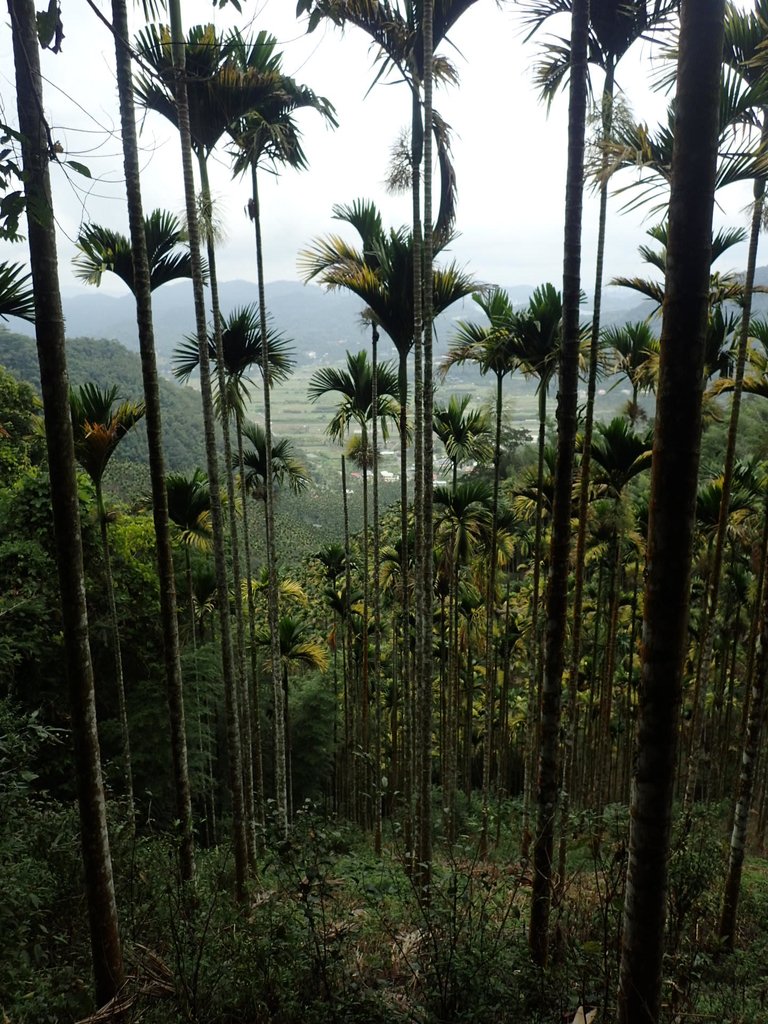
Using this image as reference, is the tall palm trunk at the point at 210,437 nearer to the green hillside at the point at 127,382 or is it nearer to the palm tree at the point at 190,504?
the palm tree at the point at 190,504

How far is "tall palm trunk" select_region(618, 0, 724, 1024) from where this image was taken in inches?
84.8

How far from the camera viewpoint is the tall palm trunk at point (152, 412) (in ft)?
13.8

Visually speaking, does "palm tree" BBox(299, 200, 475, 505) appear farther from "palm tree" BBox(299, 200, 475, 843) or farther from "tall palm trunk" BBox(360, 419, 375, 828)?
"tall palm trunk" BBox(360, 419, 375, 828)

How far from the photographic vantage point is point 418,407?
650cm

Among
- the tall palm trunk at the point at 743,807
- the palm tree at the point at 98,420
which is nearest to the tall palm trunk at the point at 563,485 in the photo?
the tall palm trunk at the point at 743,807

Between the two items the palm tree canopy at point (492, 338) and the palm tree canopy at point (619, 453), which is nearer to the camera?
the palm tree canopy at point (492, 338)

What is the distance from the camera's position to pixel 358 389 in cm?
959

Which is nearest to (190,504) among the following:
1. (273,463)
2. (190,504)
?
(190,504)

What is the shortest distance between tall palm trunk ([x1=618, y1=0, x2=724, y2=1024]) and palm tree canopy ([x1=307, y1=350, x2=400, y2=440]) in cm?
716

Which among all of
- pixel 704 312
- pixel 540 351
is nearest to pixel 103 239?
pixel 540 351

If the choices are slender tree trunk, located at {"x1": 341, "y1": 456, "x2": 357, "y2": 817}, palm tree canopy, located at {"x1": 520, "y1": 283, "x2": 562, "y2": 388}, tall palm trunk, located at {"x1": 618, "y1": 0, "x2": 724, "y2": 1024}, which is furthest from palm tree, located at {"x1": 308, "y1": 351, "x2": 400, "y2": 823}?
tall palm trunk, located at {"x1": 618, "y1": 0, "x2": 724, "y2": 1024}

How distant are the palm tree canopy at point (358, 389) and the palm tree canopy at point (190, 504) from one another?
2.21m

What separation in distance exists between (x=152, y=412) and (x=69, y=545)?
165 centimetres

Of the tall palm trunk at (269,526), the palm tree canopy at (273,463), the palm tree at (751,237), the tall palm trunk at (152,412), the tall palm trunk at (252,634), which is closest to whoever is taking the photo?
the tall palm trunk at (152,412)
